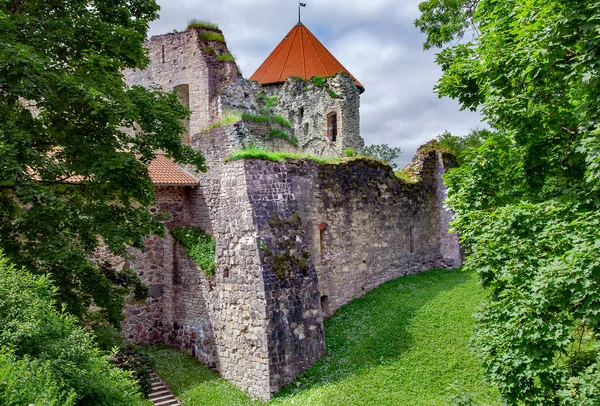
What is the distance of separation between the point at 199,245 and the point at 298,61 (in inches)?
700

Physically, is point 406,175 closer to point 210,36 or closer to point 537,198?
point 210,36

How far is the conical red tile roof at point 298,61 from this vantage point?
2789 centimetres

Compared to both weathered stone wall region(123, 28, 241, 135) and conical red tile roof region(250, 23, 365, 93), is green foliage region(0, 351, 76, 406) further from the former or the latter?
conical red tile roof region(250, 23, 365, 93)

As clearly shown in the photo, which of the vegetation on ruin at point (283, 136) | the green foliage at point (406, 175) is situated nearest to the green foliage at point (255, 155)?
the vegetation on ruin at point (283, 136)

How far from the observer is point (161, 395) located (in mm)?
11922

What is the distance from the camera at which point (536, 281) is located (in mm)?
6219

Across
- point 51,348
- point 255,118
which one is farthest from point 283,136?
point 51,348

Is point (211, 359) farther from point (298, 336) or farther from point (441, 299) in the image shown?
point (441, 299)

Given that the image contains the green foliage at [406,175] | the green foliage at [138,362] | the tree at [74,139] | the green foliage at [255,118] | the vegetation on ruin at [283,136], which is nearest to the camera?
the tree at [74,139]

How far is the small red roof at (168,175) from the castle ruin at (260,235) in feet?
0.11

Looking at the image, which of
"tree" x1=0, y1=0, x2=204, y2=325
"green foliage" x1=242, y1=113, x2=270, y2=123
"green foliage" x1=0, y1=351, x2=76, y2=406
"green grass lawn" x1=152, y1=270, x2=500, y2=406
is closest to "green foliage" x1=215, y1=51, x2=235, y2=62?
"green foliage" x1=242, y1=113, x2=270, y2=123

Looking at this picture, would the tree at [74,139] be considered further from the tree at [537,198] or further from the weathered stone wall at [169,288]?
the tree at [537,198]

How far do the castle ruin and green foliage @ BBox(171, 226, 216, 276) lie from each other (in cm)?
24

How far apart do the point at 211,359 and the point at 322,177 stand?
5916mm
